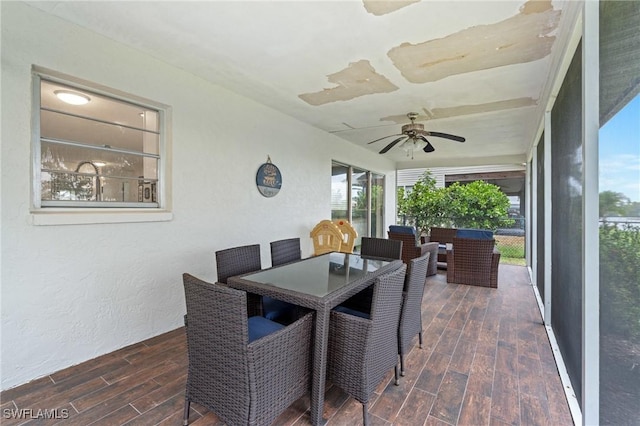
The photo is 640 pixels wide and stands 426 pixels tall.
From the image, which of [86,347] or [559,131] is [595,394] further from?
[86,347]

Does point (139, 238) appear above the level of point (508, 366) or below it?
above

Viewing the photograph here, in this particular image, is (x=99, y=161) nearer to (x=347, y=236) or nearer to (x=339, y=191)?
(x=347, y=236)

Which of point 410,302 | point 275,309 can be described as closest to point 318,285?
point 275,309

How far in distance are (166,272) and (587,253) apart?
3.14 m

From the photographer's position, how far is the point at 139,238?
8.36ft

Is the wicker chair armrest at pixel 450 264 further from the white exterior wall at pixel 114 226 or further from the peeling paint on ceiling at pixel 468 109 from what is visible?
the white exterior wall at pixel 114 226

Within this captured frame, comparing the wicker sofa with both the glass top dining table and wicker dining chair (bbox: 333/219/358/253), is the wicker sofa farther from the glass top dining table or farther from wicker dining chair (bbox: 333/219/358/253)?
the glass top dining table

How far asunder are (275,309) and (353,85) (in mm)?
2421

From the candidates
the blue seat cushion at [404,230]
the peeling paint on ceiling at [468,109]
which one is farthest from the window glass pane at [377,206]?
the peeling paint on ceiling at [468,109]

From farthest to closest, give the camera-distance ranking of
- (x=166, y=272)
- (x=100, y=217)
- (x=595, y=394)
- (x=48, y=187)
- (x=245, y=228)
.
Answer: (x=245, y=228) < (x=166, y=272) < (x=100, y=217) < (x=48, y=187) < (x=595, y=394)

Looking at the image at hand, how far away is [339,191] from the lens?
5.70 metres

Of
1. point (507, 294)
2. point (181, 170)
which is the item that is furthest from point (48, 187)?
point (507, 294)

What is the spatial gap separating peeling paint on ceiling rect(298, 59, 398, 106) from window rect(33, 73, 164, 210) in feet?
5.68

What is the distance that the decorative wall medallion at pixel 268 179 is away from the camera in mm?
3697
